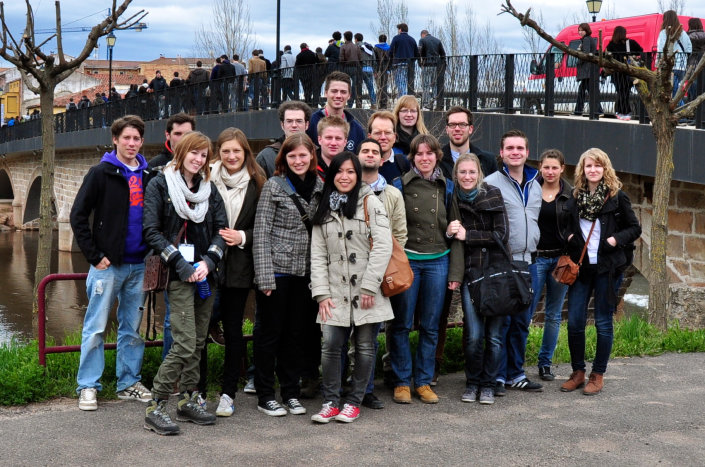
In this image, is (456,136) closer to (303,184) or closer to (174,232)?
(303,184)

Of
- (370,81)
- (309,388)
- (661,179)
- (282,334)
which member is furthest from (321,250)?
(370,81)

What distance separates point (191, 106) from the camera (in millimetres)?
23719

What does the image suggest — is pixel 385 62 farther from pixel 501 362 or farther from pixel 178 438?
pixel 178 438

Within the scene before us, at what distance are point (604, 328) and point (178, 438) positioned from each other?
3.11m

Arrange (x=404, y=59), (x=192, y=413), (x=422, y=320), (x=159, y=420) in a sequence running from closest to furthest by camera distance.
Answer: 1. (x=159, y=420)
2. (x=192, y=413)
3. (x=422, y=320)
4. (x=404, y=59)

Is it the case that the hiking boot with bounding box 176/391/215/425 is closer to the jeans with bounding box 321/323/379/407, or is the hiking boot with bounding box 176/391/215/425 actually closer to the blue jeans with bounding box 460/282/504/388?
the jeans with bounding box 321/323/379/407

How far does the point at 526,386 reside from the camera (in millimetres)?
6215

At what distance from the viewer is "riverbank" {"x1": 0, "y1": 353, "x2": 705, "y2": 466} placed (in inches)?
185

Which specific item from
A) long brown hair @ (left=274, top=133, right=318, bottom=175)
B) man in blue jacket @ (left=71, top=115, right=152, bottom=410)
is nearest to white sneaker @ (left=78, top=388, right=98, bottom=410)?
man in blue jacket @ (left=71, top=115, right=152, bottom=410)

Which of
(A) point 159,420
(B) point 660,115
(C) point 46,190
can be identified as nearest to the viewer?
(A) point 159,420

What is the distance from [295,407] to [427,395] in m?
0.93

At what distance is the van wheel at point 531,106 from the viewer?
13.1 m

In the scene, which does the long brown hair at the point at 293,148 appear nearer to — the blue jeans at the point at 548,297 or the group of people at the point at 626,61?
the blue jeans at the point at 548,297

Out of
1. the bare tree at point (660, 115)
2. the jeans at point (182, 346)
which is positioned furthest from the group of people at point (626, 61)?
the jeans at point (182, 346)
